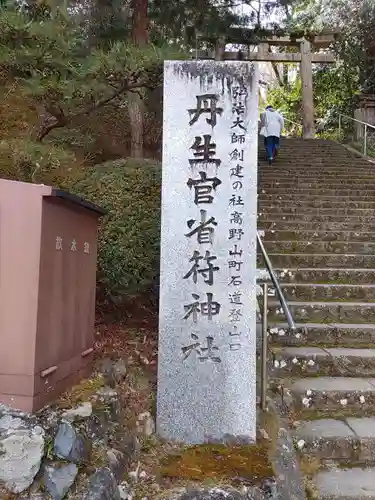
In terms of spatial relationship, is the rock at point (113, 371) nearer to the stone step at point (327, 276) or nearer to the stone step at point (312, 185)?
the stone step at point (327, 276)

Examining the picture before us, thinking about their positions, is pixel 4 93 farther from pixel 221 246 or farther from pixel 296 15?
pixel 296 15

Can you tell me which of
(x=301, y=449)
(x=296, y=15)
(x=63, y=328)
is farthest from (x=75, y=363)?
(x=296, y=15)

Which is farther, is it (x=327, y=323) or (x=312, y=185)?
(x=312, y=185)

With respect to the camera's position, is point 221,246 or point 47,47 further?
point 47,47

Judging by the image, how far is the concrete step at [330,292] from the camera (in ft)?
17.4

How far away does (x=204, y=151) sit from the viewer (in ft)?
10.2

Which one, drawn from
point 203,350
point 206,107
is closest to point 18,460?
point 203,350

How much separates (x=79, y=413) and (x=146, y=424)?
0.62 metres

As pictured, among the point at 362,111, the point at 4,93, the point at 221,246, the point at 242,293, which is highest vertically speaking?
the point at 362,111

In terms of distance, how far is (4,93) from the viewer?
4469 mm

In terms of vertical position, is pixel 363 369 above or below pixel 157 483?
above

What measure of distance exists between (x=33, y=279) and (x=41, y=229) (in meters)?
0.26

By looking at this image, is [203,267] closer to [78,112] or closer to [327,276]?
[78,112]

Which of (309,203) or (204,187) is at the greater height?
(309,203)
